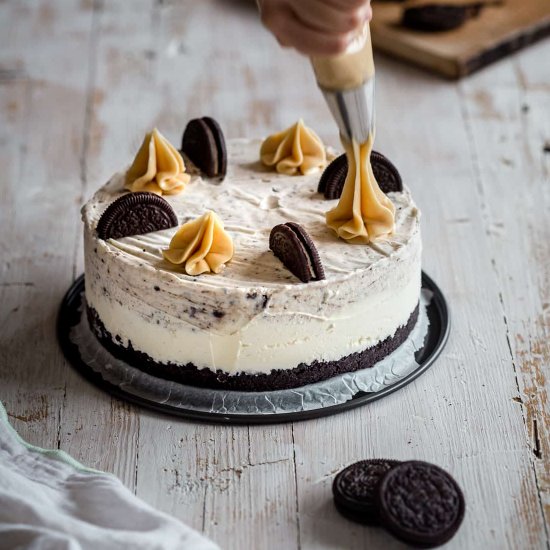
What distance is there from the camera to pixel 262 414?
270 cm

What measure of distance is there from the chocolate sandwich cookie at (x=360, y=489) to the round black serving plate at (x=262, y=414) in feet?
0.83

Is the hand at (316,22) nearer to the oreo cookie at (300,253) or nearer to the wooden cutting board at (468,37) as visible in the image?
the oreo cookie at (300,253)

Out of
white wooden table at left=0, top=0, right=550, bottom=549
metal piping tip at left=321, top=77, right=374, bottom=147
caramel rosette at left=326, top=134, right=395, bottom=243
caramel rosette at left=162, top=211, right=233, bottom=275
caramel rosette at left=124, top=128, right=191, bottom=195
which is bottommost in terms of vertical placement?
white wooden table at left=0, top=0, right=550, bottom=549

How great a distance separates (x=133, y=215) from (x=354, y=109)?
0.68 meters

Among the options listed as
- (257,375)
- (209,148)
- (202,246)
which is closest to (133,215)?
(202,246)

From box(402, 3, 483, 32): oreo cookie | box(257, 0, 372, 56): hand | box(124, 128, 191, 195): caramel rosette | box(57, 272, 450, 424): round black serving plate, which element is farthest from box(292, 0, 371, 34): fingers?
box(402, 3, 483, 32): oreo cookie

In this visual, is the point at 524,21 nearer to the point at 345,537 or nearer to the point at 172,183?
the point at 172,183

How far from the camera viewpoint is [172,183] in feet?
9.80

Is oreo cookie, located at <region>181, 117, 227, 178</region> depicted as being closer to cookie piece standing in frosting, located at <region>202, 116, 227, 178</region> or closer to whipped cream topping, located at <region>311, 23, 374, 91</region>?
cookie piece standing in frosting, located at <region>202, 116, 227, 178</region>

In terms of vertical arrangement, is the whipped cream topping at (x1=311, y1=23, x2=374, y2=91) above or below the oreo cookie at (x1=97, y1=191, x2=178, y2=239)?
above

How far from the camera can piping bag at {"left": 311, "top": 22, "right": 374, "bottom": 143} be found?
2.39 meters

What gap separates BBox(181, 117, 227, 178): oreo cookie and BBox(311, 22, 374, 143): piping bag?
589 millimetres

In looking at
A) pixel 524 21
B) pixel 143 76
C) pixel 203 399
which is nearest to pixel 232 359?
pixel 203 399

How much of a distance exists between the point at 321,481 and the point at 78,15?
11.0ft
